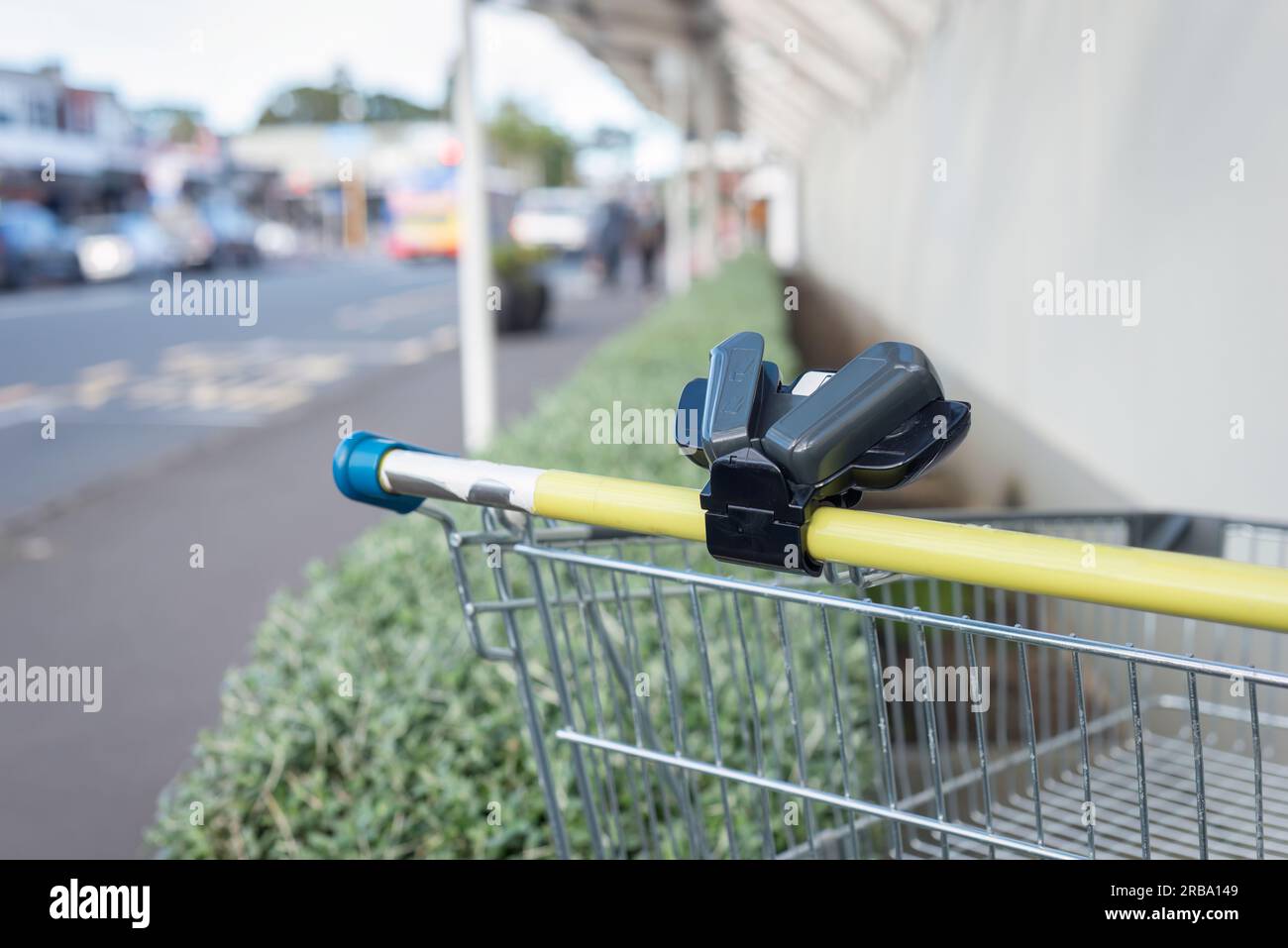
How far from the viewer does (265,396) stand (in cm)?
1158

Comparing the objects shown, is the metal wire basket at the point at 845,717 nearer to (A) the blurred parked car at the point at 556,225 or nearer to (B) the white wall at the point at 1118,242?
(B) the white wall at the point at 1118,242

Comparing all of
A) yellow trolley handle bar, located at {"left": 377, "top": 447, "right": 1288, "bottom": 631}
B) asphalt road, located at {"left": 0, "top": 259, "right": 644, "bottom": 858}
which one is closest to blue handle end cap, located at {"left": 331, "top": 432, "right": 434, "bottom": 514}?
yellow trolley handle bar, located at {"left": 377, "top": 447, "right": 1288, "bottom": 631}

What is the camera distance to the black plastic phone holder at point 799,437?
118 cm

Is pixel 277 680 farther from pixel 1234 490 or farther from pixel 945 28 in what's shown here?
pixel 945 28

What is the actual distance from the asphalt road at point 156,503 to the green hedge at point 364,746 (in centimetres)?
64

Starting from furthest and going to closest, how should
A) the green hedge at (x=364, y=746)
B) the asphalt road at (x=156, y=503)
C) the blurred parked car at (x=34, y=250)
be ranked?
the blurred parked car at (x=34, y=250) → the asphalt road at (x=156, y=503) → the green hedge at (x=364, y=746)

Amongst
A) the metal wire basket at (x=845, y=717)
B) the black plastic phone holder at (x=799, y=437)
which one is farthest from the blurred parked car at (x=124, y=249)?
the black plastic phone holder at (x=799, y=437)

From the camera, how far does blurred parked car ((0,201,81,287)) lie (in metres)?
22.8

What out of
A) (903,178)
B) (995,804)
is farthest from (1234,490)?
(903,178)

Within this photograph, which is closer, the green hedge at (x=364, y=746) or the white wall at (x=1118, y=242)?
the green hedge at (x=364, y=746)

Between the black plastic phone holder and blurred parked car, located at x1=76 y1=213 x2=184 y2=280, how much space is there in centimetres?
2663

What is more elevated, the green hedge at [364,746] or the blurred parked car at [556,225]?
the blurred parked car at [556,225]

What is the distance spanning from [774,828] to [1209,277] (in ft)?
7.49

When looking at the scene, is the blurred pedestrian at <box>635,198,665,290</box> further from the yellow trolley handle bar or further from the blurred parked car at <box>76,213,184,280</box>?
the yellow trolley handle bar
